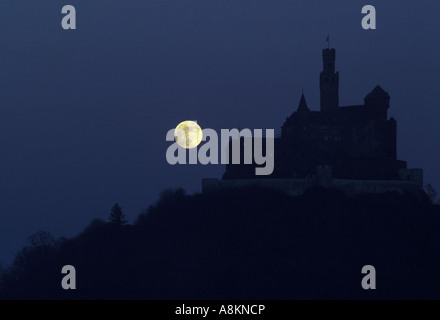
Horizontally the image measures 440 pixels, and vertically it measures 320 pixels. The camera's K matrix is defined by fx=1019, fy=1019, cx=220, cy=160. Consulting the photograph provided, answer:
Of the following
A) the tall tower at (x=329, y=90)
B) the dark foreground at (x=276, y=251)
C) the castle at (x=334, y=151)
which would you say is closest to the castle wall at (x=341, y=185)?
the castle at (x=334, y=151)

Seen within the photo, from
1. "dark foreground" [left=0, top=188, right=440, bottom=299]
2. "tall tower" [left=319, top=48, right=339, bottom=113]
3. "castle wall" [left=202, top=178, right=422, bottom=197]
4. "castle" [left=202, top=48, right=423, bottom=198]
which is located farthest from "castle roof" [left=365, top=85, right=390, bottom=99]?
"dark foreground" [left=0, top=188, right=440, bottom=299]

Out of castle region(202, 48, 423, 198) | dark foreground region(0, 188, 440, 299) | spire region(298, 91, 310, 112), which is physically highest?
spire region(298, 91, 310, 112)

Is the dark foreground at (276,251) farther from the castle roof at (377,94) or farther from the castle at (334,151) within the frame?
the castle roof at (377,94)

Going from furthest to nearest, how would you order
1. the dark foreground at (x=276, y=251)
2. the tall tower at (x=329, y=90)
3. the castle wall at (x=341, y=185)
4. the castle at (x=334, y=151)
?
the tall tower at (x=329, y=90)
the dark foreground at (x=276, y=251)
the castle at (x=334, y=151)
the castle wall at (x=341, y=185)

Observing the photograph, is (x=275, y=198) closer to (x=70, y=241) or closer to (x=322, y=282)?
(x=322, y=282)

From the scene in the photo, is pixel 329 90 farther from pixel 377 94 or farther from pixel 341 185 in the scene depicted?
pixel 341 185

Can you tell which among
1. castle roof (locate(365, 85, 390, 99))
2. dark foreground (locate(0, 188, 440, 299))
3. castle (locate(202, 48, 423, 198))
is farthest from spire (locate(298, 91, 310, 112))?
dark foreground (locate(0, 188, 440, 299))

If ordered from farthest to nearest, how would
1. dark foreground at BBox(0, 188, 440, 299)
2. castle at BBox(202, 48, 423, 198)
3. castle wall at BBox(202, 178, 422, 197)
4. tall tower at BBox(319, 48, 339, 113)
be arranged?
tall tower at BBox(319, 48, 339, 113) < dark foreground at BBox(0, 188, 440, 299) < castle at BBox(202, 48, 423, 198) < castle wall at BBox(202, 178, 422, 197)

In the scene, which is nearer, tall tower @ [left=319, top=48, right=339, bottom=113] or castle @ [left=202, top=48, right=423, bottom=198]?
castle @ [left=202, top=48, right=423, bottom=198]

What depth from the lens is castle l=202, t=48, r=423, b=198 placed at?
9800 cm

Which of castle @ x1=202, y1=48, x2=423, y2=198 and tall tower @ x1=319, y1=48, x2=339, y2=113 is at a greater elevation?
tall tower @ x1=319, y1=48, x2=339, y2=113

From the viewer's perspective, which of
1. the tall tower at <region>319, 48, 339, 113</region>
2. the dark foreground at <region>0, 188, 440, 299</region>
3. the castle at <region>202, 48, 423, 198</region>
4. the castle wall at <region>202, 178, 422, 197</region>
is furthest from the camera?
the tall tower at <region>319, 48, 339, 113</region>

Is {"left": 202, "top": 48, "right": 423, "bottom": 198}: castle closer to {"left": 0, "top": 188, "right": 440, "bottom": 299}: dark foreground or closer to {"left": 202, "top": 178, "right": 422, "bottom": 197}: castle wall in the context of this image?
{"left": 202, "top": 178, "right": 422, "bottom": 197}: castle wall

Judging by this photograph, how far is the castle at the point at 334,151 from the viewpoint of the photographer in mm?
98000
